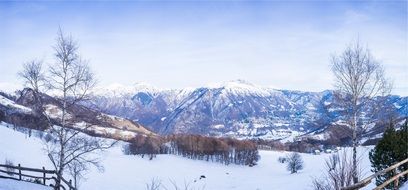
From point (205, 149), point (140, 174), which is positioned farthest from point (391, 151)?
point (205, 149)

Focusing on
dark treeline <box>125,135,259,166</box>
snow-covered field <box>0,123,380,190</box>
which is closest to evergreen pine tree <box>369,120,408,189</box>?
snow-covered field <box>0,123,380,190</box>

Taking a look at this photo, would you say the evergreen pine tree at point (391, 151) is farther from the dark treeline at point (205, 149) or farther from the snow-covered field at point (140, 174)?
the dark treeline at point (205, 149)

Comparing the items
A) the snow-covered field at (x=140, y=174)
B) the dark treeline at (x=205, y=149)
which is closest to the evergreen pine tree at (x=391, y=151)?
the snow-covered field at (x=140, y=174)

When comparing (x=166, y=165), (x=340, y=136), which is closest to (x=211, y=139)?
(x=166, y=165)

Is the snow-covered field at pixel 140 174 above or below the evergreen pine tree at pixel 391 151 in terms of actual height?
below

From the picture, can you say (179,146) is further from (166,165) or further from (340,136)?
(340,136)

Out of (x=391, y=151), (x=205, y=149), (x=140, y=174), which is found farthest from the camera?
(x=205, y=149)

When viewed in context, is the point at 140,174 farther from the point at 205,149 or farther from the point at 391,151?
the point at 391,151
